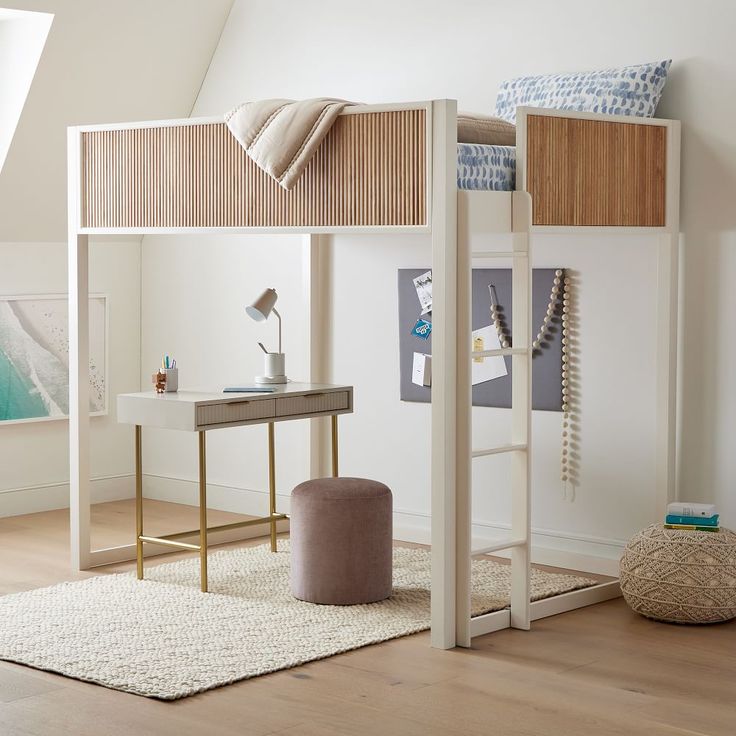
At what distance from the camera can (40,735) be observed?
2.90 metres

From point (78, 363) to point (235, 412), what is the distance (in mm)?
708

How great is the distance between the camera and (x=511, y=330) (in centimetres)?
476

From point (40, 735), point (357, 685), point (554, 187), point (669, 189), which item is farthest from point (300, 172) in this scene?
point (40, 735)

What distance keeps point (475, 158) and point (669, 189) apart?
92cm

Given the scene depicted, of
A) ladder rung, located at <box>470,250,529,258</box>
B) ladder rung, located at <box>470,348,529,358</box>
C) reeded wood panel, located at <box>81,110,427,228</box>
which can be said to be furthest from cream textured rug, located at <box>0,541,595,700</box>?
reeded wood panel, located at <box>81,110,427,228</box>

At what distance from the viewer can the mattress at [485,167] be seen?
3602mm

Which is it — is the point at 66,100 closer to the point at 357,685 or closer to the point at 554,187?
the point at 554,187

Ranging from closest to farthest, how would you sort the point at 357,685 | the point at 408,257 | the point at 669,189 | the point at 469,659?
the point at 357,685
the point at 469,659
the point at 669,189
the point at 408,257

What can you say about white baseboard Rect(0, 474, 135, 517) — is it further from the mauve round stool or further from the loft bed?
the mauve round stool

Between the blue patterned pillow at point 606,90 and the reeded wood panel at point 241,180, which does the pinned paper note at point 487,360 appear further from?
the reeded wood panel at point 241,180

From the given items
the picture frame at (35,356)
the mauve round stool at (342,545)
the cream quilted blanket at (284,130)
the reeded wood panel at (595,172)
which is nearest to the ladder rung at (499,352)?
the reeded wood panel at (595,172)

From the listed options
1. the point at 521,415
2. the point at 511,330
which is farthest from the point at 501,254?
the point at 511,330

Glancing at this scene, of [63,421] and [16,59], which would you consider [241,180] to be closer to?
[16,59]

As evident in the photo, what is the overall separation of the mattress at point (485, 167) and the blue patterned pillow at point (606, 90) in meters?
0.56
